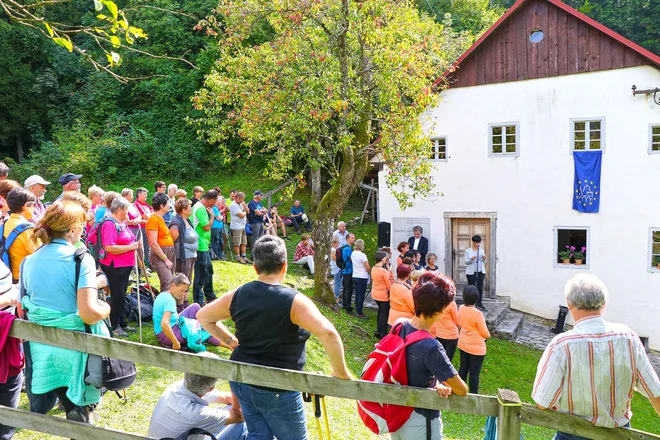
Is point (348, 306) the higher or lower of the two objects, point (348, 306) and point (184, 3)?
the lower

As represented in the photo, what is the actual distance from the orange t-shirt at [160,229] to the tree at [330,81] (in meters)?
4.12

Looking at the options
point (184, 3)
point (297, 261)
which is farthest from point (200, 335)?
point (184, 3)

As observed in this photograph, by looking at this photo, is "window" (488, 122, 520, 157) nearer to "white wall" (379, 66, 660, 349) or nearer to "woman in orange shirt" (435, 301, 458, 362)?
"white wall" (379, 66, 660, 349)

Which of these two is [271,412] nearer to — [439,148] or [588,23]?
[439,148]

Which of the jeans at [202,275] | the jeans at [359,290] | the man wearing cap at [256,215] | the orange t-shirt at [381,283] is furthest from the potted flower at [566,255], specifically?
the jeans at [202,275]

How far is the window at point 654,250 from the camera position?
43.4ft

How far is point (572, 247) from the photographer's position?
14.2 m

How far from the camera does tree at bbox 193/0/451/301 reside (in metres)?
10.2

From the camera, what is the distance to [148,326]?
740 centimetres

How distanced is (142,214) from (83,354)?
6.42 m

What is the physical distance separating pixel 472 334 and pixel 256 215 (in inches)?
325

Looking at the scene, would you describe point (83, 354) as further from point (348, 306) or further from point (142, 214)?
point (348, 306)

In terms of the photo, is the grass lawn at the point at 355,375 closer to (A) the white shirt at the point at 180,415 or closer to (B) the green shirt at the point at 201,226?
(B) the green shirt at the point at 201,226

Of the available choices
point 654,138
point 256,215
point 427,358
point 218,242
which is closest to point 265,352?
point 427,358
